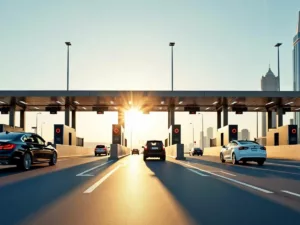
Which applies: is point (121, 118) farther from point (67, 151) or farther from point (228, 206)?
point (228, 206)

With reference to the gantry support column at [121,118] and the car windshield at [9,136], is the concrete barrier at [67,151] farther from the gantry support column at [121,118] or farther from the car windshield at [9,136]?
the car windshield at [9,136]

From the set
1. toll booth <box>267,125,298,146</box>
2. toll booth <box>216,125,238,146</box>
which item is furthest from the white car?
toll booth <box>216,125,238,146</box>

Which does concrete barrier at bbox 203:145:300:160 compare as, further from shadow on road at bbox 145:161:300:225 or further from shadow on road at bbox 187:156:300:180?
shadow on road at bbox 145:161:300:225

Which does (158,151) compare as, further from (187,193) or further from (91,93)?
(187,193)

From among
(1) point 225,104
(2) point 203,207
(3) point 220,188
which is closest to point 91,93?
(1) point 225,104

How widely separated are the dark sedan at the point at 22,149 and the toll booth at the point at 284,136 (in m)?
27.9

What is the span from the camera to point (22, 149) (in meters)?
16.5

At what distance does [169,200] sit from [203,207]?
1.05m

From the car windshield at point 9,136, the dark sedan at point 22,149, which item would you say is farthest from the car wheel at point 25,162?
the car windshield at point 9,136

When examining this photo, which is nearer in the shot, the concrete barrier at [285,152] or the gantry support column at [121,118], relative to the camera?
the concrete barrier at [285,152]

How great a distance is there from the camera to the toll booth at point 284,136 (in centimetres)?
4012

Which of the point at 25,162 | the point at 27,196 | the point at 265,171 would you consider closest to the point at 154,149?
the point at 265,171

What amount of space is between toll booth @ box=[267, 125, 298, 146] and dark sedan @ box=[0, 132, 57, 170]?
91.7 ft

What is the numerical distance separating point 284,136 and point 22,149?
31579 millimetres
